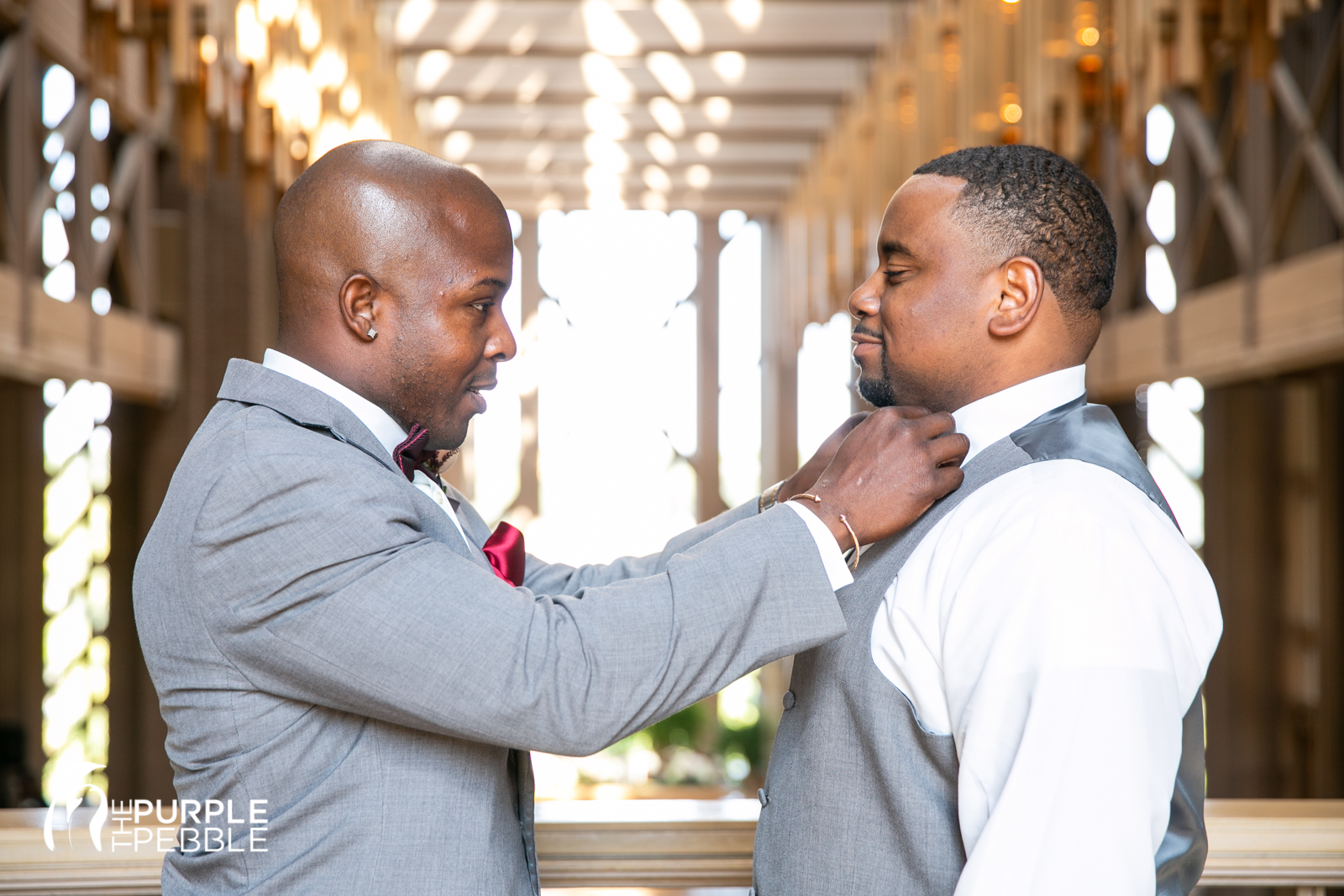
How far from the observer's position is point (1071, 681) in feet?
4.03

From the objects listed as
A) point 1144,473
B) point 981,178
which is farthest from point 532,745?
point 981,178

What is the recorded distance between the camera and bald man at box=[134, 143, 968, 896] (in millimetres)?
1311

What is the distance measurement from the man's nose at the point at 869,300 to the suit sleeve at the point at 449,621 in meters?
0.43

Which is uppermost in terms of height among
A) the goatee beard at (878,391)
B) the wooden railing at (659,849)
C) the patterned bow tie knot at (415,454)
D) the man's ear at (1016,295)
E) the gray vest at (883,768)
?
the man's ear at (1016,295)

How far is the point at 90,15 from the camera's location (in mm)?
3598

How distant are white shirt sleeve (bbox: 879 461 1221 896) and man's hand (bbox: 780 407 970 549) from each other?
11 cm

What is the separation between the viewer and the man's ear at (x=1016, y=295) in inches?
60.0

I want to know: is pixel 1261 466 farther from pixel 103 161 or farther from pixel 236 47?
pixel 103 161

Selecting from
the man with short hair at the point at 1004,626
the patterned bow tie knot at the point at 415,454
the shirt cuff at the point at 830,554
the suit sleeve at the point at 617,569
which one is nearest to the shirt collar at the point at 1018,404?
the man with short hair at the point at 1004,626

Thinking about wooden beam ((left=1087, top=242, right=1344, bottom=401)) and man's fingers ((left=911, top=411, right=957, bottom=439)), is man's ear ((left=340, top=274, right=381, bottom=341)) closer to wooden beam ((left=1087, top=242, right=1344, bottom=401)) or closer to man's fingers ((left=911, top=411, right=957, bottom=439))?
man's fingers ((left=911, top=411, right=957, bottom=439))

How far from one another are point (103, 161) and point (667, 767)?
24.0ft

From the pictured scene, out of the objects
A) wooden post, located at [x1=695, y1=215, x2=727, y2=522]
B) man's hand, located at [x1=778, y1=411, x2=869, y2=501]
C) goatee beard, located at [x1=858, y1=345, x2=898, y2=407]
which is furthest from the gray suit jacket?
wooden post, located at [x1=695, y1=215, x2=727, y2=522]

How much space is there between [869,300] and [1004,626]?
22.2 inches

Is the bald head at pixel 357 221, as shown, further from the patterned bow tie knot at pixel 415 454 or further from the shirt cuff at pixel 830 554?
the shirt cuff at pixel 830 554
